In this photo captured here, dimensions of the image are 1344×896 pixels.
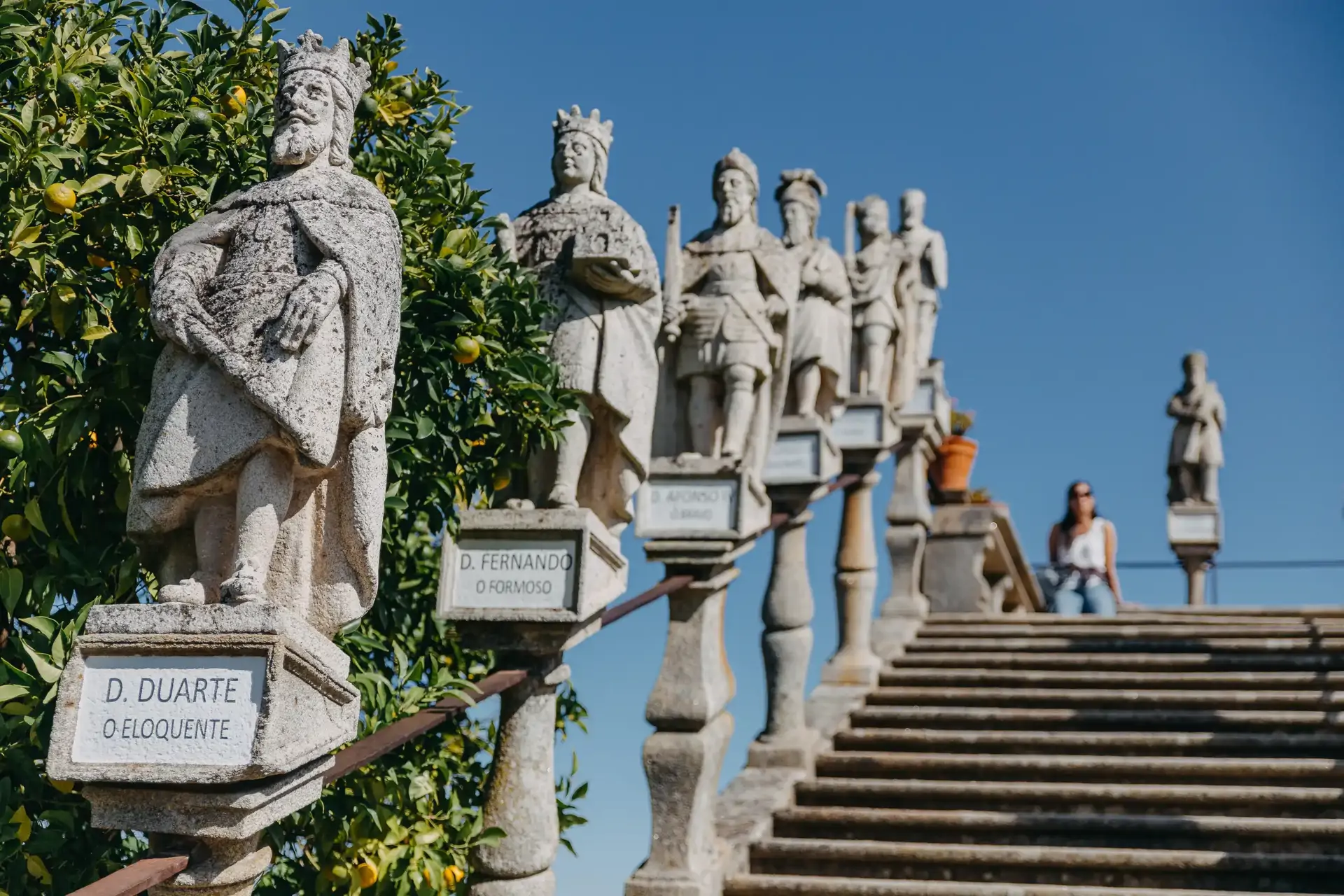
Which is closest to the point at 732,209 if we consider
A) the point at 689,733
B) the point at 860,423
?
the point at 689,733

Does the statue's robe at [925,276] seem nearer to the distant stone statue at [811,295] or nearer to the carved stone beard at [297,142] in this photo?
the distant stone statue at [811,295]

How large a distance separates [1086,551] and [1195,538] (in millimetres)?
4939

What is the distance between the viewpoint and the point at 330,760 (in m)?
4.58

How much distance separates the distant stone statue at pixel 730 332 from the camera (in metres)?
8.53

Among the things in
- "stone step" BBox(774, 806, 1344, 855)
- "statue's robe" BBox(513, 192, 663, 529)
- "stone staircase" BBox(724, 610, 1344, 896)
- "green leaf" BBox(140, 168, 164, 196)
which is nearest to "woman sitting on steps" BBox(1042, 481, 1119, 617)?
"stone staircase" BBox(724, 610, 1344, 896)


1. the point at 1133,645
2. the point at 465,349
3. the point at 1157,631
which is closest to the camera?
the point at 465,349

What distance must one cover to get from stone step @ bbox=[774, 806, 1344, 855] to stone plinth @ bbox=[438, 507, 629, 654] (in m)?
2.53

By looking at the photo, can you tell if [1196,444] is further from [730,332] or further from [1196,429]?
[730,332]

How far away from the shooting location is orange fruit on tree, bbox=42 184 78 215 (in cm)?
493

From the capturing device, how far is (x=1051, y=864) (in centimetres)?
780

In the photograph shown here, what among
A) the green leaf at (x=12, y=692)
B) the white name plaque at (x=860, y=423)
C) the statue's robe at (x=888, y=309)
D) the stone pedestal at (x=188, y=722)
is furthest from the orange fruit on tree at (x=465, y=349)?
the statue's robe at (x=888, y=309)

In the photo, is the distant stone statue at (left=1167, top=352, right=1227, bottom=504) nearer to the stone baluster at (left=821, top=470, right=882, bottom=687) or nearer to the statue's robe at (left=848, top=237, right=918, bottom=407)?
the statue's robe at (left=848, top=237, right=918, bottom=407)

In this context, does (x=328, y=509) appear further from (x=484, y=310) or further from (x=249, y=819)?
(x=484, y=310)

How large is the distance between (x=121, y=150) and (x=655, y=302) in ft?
7.41
